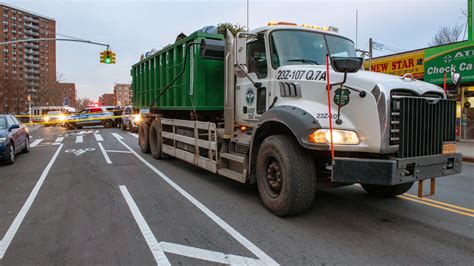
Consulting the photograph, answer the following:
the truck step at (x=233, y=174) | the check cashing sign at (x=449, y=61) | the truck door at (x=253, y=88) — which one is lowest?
the truck step at (x=233, y=174)

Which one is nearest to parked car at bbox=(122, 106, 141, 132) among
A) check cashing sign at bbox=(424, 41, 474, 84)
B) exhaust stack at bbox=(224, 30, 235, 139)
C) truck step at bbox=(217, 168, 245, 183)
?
check cashing sign at bbox=(424, 41, 474, 84)

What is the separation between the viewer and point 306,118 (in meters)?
4.54

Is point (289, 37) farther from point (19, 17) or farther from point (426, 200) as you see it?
point (19, 17)

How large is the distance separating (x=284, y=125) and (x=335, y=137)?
88 centimetres

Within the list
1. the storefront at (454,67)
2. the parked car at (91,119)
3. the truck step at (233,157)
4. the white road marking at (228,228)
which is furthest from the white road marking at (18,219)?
the parked car at (91,119)

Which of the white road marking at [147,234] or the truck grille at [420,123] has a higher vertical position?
the truck grille at [420,123]

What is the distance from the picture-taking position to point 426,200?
5988 millimetres

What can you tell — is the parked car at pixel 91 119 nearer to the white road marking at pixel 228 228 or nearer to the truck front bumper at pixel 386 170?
the white road marking at pixel 228 228

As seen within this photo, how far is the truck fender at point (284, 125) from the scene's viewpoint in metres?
4.44

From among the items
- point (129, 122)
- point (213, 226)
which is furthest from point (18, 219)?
point (129, 122)

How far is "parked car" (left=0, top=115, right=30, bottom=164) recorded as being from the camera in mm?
9820

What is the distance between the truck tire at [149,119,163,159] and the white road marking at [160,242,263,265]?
21.7ft

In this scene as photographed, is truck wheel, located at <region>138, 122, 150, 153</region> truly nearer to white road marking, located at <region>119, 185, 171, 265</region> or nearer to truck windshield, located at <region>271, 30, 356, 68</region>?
white road marking, located at <region>119, 185, 171, 265</region>

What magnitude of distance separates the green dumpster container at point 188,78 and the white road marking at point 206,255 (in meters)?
3.82
